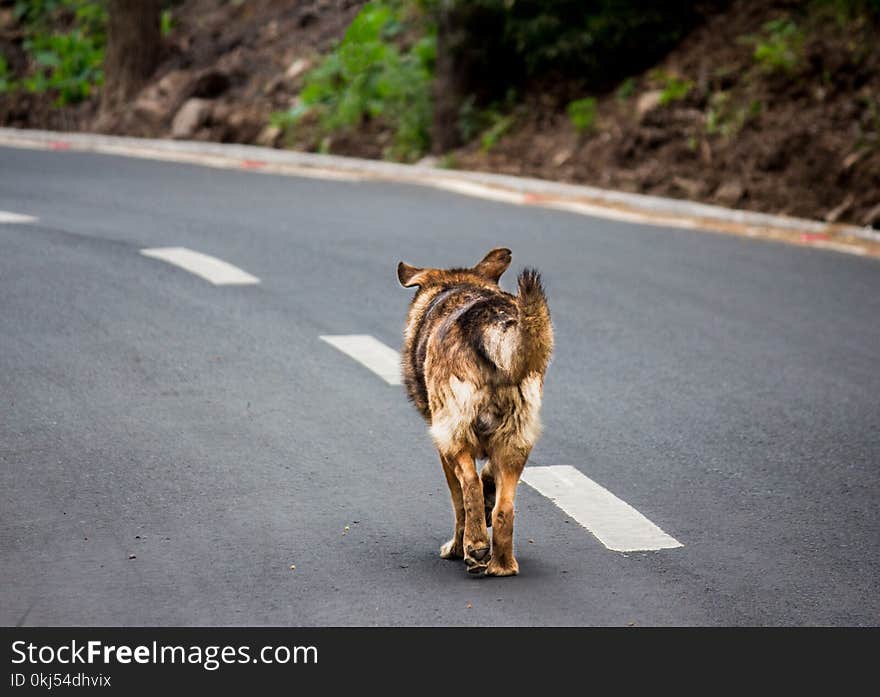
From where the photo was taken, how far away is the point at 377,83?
80.1 feet

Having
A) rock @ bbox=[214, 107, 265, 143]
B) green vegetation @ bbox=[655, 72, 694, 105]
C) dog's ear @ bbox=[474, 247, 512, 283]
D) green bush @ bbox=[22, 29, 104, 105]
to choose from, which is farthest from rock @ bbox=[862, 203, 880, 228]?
green bush @ bbox=[22, 29, 104, 105]

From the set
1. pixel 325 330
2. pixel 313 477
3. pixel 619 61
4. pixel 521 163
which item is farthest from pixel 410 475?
pixel 619 61

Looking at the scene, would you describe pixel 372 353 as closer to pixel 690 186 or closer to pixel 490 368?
pixel 490 368

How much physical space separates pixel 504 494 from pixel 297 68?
70.8 ft

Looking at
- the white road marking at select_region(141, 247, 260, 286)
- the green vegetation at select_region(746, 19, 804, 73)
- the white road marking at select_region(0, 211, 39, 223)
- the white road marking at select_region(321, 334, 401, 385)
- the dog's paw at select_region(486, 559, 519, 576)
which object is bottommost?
the white road marking at select_region(0, 211, 39, 223)

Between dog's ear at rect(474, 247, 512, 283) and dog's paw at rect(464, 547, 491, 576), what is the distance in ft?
5.17

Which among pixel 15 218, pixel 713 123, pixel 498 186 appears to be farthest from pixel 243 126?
pixel 15 218

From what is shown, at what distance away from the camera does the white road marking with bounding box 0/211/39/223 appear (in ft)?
52.0

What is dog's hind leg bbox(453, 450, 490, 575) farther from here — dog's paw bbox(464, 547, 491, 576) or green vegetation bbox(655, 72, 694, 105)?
green vegetation bbox(655, 72, 694, 105)

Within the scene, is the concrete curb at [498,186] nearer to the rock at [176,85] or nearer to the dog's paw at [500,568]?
the rock at [176,85]

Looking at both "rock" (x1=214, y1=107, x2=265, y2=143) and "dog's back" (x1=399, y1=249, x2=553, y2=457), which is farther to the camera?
"rock" (x1=214, y1=107, x2=265, y2=143)

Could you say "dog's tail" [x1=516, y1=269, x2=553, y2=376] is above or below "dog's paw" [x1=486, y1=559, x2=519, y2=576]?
above

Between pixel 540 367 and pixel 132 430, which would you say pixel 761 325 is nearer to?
pixel 132 430

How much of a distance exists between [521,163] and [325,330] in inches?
400
